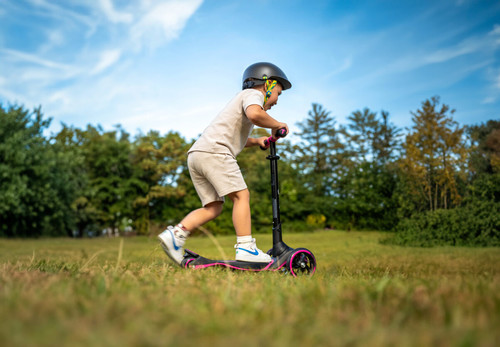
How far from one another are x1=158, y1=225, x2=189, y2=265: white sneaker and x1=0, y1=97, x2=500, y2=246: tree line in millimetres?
8289

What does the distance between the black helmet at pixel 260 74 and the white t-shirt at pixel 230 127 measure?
0.72 feet

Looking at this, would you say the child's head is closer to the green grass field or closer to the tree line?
the green grass field

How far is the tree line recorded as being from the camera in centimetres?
1163

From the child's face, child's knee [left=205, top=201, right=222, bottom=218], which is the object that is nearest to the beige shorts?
child's knee [left=205, top=201, right=222, bottom=218]

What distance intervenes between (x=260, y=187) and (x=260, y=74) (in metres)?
16.7

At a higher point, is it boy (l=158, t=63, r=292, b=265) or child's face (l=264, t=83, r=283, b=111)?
child's face (l=264, t=83, r=283, b=111)

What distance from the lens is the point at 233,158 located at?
3.67 metres

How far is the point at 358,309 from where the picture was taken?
1.43 metres

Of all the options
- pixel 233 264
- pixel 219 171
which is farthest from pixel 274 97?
pixel 233 264

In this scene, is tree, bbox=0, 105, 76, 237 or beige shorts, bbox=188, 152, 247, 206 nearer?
beige shorts, bbox=188, 152, 247, 206

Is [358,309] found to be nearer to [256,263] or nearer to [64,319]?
[64,319]

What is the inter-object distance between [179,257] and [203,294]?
2.01 metres

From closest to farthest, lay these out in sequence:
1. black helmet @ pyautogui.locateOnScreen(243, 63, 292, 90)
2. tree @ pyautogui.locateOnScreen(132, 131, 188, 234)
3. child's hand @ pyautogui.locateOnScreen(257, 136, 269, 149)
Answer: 1. black helmet @ pyautogui.locateOnScreen(243, 63, 292, 90)
2. child's hand @ pyautogui.locateOnScreen(257, 136, 269, 149)
3. tree @ pyautogui.locateOnScreen(132, 131, 188, 234)

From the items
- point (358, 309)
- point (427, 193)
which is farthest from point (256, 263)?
point (427, 193)
